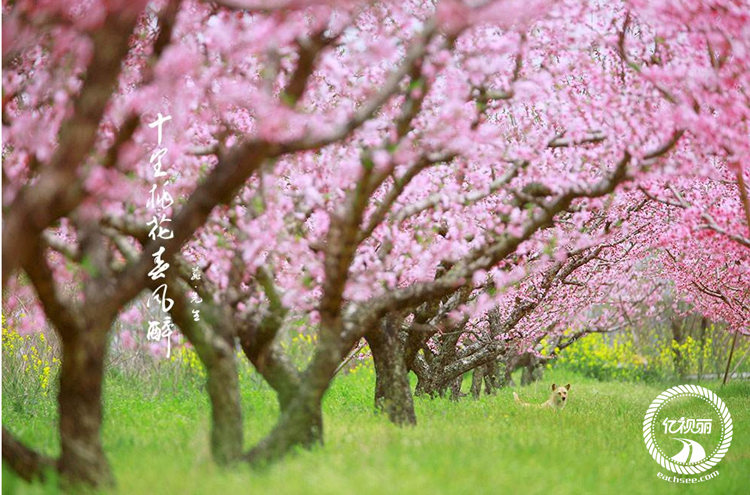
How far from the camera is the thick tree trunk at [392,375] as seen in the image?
39.1ft

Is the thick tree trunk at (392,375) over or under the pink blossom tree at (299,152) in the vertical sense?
under

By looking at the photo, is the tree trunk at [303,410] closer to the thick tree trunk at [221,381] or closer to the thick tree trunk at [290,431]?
the thick tree trunk at [290,431]

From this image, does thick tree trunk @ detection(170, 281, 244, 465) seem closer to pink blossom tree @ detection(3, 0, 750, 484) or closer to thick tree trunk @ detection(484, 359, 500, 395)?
pink blossom tree @ detection(3, 0, 750, 484)

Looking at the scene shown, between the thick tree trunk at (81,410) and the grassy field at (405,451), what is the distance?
0.98 ft

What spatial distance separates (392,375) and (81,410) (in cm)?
592

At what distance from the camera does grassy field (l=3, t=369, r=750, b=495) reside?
22.8ft

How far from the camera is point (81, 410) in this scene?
6.96m

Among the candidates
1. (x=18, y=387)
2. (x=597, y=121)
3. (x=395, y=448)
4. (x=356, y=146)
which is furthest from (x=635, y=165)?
(x=18, y=387)

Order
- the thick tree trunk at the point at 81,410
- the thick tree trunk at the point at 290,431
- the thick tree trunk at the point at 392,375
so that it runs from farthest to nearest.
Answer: the thick tree trunk at the point at 392,375, the thick tree trunk at the point at 290,431, the thick tree trunk at the point at 81,410

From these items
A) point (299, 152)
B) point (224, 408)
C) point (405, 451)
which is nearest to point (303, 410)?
point (224, 408)

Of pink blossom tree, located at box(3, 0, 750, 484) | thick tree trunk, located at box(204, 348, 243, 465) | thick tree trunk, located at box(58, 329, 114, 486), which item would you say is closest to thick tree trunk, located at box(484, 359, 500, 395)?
pink blossom tree, located at box(3, 0, 750, 484)

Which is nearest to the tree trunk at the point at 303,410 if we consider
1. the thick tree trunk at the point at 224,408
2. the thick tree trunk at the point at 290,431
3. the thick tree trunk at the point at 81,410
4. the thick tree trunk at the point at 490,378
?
the thick tree trunk at the point at 290,431

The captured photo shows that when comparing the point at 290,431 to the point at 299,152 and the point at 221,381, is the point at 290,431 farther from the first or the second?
the point at 299,152

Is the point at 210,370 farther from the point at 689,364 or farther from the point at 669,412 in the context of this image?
the point at 689,364
